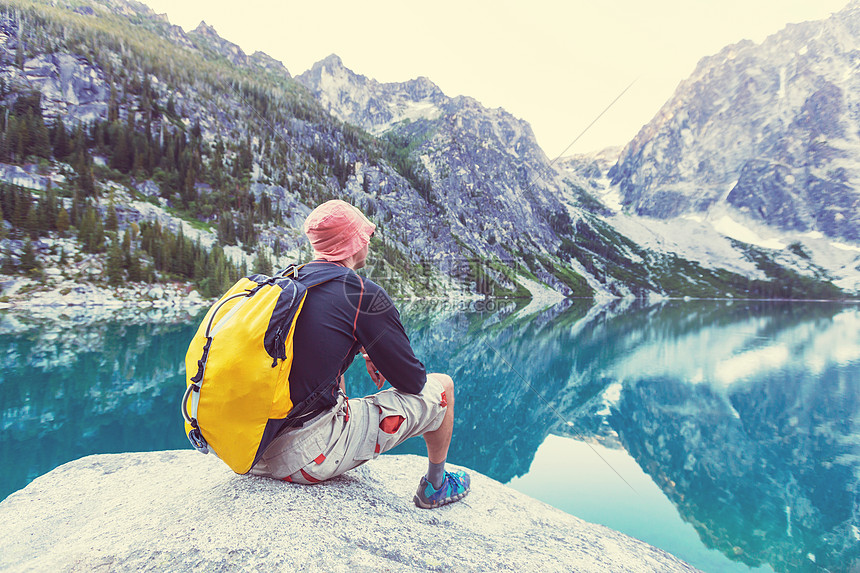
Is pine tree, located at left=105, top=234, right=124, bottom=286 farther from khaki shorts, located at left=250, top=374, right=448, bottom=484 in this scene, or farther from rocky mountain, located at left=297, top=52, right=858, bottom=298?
rocky mountain, located at left=297, top=52, right=858, bottom=298

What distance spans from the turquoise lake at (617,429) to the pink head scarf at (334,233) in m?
8.16

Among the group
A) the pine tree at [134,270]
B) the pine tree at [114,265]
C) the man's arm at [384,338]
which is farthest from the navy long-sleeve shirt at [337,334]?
the pine tree at [134,270]

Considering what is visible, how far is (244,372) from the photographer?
247cm

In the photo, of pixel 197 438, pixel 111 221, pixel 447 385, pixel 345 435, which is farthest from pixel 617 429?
pixel 111 221

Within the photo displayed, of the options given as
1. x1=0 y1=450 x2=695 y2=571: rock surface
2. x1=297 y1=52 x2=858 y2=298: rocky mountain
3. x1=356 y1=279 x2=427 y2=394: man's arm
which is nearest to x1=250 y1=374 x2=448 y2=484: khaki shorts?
x1=0 y1=450 x2=695 y2=571: rock surface

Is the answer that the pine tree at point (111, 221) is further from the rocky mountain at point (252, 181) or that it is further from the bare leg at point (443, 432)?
the bare leg at point (443, 432)

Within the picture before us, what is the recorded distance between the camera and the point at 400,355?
3146mm

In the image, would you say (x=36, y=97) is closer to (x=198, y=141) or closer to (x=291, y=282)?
(x=198, y=141)

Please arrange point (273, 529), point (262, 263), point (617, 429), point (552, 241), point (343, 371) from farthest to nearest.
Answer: point (552, 241), point (262, 263), point (617, 429), point (343, 371), point (273, 529)

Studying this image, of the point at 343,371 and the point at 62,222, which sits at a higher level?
the point at 343,371

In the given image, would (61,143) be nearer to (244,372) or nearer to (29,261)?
(29,261)

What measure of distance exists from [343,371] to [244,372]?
100cm

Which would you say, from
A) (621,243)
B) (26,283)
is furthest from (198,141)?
(621,243)

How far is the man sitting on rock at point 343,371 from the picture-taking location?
9.25ft
